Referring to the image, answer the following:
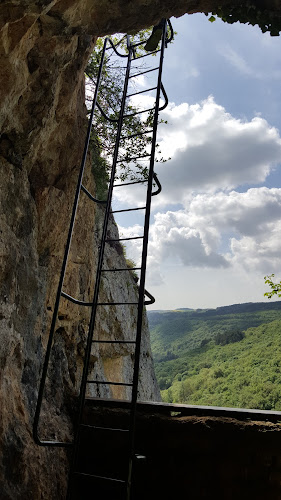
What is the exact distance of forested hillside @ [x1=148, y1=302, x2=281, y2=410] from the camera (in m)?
48.0

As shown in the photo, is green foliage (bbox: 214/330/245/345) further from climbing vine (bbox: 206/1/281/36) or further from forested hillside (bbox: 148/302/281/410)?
climbing vine (bbox: 206/1/281/36)

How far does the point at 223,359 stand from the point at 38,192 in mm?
59018

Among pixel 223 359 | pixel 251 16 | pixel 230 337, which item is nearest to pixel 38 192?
pixel 251 16

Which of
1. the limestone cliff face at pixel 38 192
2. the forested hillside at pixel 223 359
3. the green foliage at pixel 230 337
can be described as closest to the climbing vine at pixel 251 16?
the limestone cliff face at pixel 38 192

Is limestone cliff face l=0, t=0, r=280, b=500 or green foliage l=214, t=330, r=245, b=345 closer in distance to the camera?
limestone cliff face l=0, t=0, r=280, b=500

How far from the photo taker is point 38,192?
4.87m

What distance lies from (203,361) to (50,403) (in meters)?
61.2

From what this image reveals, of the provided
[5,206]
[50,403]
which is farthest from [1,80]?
[50,403]

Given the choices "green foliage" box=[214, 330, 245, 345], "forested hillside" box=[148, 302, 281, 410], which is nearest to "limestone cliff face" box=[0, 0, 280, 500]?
"forested hillside" box=[148, 302, 281, 410]

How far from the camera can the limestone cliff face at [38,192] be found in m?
3.22

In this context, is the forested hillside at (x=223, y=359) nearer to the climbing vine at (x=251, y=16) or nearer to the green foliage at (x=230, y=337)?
the green foliage at (x=230, y=337)

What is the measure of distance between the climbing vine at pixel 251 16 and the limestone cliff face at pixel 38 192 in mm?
189

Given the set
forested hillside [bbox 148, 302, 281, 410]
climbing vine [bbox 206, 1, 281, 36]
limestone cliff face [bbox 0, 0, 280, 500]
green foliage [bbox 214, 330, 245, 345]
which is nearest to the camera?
limestone cliff face [bbox 0, 0, 280, 500]

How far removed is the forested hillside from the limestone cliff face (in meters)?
45.6
